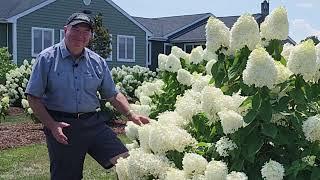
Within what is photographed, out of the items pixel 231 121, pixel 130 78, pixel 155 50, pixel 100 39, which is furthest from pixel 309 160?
pixel 155 50

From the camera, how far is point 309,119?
3.05 meters

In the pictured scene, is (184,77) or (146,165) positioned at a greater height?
(184,77)

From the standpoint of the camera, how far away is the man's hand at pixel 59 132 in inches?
178

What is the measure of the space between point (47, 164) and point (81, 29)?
4575 millimetres

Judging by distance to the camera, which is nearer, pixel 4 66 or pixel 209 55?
pixel 209 55

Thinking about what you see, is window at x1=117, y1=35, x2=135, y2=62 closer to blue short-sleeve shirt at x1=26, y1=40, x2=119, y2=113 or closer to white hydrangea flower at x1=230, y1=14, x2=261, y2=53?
blue short-sleeve shirt at x1=26, y1=40, x2=119, y2=113

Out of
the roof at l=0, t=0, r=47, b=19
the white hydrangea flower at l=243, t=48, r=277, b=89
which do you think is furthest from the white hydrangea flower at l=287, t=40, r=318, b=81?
the roof at l=0, t=0, r=47, b=19

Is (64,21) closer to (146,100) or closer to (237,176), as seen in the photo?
(146,100)

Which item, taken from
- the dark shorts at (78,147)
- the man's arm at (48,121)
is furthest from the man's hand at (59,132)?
the dark shorts at (78,147)

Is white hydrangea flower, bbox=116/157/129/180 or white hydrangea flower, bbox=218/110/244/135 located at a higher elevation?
white hydrangea flower, bbox=218/110/244/135

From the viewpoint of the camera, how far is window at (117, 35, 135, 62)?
3123 centimetres

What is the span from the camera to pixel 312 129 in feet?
9.85

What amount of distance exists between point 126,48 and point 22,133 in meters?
19.3

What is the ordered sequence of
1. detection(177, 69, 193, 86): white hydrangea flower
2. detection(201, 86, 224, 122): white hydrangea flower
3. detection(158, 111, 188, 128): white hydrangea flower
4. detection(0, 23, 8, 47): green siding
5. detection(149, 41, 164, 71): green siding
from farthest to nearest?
detection(149, 41, 164, 71): green siding → detection(0, 23, 8, 47): green siding → detection(177, 69, 193, 86): white hydrangea flower → detection(158, 111, 188, 128): white hydrangea flower → detection(201, 86, 224, 122): white hydrangea flower
